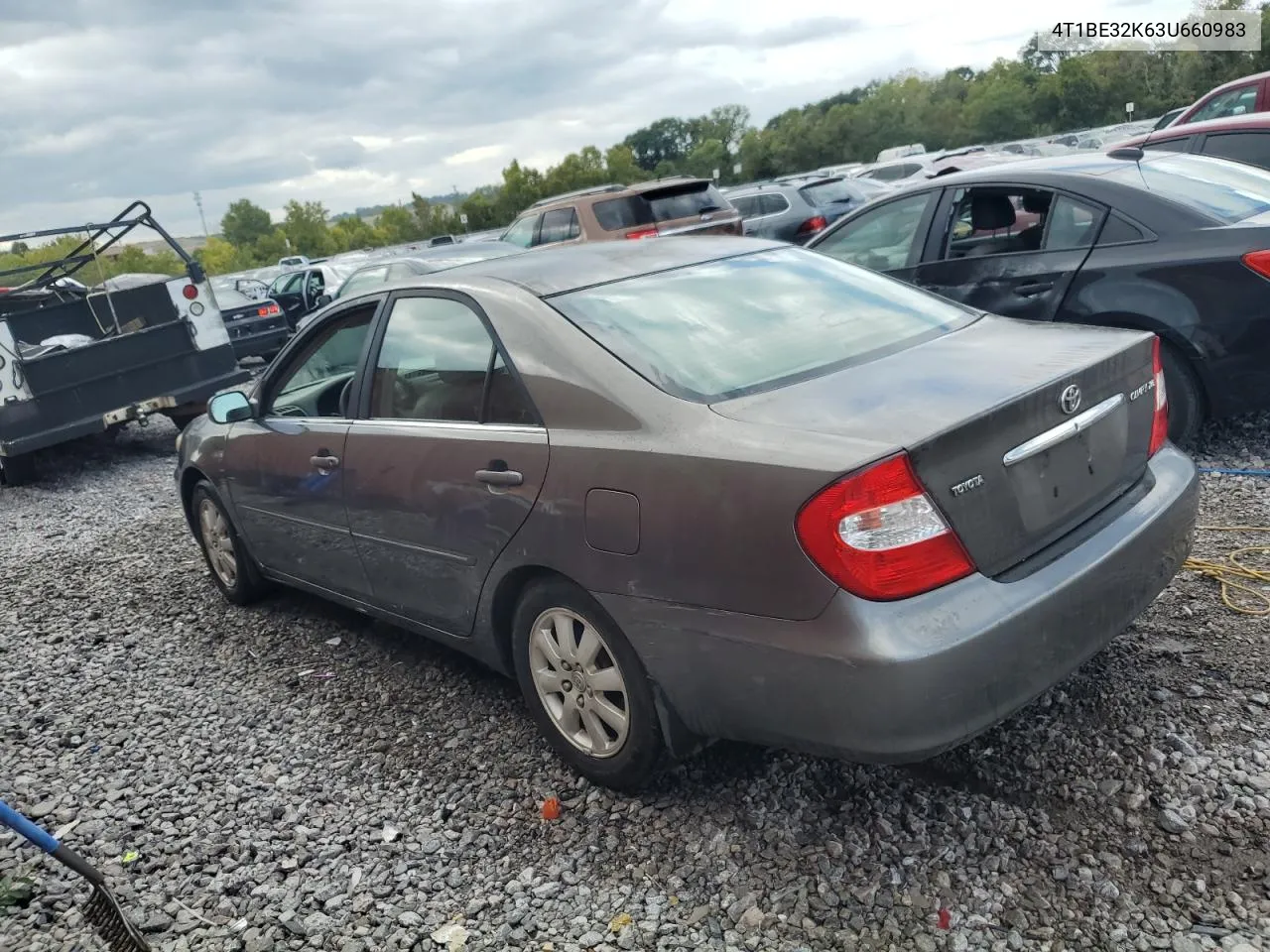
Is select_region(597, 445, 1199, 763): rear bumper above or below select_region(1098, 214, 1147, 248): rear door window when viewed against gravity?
below

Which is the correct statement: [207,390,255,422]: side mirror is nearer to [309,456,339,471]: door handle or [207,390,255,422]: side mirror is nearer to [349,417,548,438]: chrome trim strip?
[309,456,339,471]: door handle

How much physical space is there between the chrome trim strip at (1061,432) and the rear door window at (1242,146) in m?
6.05

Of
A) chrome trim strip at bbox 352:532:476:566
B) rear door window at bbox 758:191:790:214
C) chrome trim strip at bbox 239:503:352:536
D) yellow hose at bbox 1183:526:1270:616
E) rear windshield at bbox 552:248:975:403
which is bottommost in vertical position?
yellow hose at bbox 1183:526:1270:616

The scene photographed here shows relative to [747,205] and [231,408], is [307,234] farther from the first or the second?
[231,408]

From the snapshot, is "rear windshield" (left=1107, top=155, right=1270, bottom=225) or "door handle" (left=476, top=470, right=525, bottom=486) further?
"rear windshield" (left=1107, top=155, right=1270, bottom=225)

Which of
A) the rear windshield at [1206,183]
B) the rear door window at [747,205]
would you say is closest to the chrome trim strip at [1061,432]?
the rear windshield at [1206,183]

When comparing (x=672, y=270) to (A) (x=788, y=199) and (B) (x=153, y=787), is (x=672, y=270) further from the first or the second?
(A) (x=788, y=199)

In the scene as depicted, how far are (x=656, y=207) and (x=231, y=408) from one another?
9.02 m

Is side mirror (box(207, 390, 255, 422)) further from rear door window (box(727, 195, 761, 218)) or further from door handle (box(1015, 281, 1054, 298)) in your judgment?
rear door window (box(727, 195, 761, 218))

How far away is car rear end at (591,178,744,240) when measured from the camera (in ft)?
42.1

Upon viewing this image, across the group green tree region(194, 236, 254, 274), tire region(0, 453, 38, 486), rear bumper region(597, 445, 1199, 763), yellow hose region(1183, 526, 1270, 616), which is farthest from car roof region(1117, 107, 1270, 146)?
green tree region(194, 236, 254, 274)

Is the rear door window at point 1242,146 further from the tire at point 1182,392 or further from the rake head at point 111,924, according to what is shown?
the rake head at point 111,924

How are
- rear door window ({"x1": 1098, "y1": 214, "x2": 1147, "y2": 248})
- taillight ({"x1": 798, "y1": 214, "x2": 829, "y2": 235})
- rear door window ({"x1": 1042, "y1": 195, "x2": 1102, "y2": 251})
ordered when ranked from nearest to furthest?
1. rear door window ({"x1": 1098, "y1": 214, "x2": 1147, "y2": 248})
2. rear door window ({"x1": 1042, "y1": 195, "x2": 1102, "y2": 251})
3. taillight ({"x1": 798, "y1": 214, "x2": 829, "y2": 235})

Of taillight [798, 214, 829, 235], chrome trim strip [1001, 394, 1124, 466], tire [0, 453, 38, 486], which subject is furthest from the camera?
taillight [798, 214, 829, 235]
